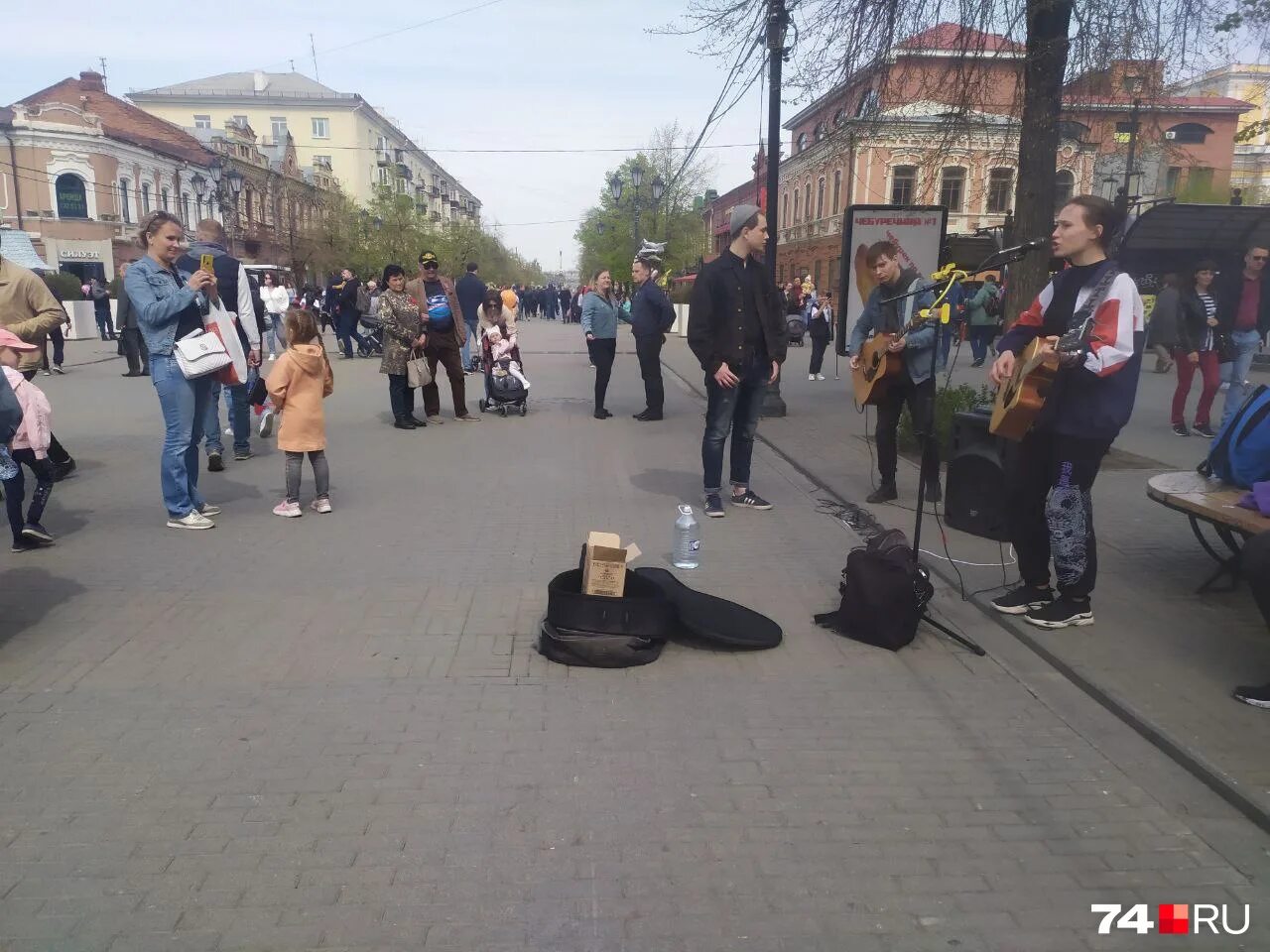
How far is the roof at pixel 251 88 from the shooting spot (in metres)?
82.6

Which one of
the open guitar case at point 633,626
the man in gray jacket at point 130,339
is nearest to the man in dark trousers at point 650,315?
the open guitar case at point 633,626

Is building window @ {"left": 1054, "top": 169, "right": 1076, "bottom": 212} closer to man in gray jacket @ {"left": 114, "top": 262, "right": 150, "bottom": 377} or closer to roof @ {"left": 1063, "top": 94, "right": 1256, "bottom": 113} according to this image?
roof @ {"left": 1063, "top": 94, "right": 1256, "bottom": 113}

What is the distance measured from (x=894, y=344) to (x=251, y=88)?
304 ft

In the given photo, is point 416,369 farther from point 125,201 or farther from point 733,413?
point 125,201

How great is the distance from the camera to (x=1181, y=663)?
4328 millimetres

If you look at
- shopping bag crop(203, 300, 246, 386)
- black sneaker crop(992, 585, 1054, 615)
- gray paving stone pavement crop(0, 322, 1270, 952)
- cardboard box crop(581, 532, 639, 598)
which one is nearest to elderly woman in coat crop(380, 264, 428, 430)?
shopping bag crop(203, 300, 246, 386)

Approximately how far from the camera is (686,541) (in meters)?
5.77

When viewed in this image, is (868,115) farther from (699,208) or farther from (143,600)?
(699,208)

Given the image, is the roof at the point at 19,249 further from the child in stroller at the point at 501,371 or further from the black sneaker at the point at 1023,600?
the black sneaker at the point at 1023,600

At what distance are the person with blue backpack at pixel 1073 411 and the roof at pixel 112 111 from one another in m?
56.9

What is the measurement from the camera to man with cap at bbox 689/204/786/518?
22.0 feet

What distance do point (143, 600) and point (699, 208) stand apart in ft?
192

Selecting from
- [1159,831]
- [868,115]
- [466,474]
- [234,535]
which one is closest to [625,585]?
[1159,831]

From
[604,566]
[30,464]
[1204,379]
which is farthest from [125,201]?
[604,566]
